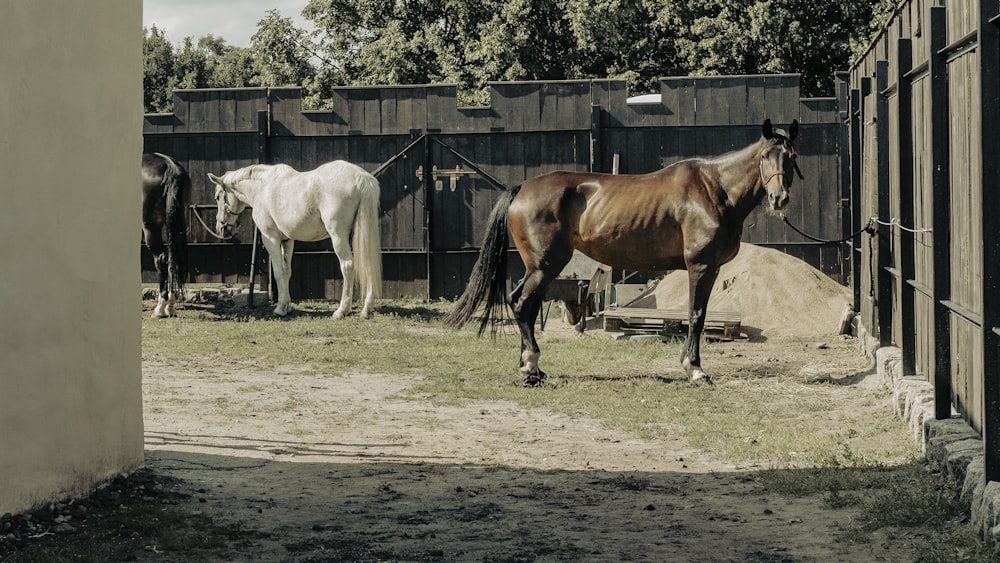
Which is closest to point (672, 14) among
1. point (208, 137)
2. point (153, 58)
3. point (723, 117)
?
point (723, 117)

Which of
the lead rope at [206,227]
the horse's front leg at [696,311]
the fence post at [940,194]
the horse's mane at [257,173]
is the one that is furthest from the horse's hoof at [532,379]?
the lead rope at [206,227]

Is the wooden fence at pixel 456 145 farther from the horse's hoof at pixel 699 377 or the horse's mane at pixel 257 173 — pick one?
the horse's hoof at pixel 699 377

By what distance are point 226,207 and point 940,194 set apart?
11909 mm

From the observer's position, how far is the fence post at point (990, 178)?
197 inches

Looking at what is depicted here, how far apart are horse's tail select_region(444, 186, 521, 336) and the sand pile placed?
147 inches

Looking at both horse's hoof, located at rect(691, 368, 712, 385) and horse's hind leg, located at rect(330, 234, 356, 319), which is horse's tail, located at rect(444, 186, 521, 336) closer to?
horse's hoof, located at rect(691, 368, 712, 385)

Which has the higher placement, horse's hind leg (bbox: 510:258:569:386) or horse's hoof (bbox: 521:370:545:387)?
horse's hind leg (bbox: 510:258:569:386)

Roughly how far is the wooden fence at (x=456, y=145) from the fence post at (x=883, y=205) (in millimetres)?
6467

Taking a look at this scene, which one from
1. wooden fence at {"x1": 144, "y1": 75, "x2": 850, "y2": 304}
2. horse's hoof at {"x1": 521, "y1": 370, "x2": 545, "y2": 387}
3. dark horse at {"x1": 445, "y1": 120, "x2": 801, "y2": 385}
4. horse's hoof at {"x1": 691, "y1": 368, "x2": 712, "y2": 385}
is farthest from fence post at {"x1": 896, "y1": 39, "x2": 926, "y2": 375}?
wooden fence at {"x1": 144, "y1": 75, "x2": 850, "y2": 304}

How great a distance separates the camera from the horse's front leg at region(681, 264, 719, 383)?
1006cm

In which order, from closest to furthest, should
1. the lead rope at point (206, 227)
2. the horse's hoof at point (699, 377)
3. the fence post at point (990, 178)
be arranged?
the fence post at point (990, 178), the horse's hoof at point (699, 377), the lead rope at point (206, 227)

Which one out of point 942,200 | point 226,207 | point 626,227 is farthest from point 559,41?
point 942,200

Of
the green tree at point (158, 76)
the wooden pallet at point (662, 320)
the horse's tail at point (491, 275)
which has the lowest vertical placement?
the wooden pallet at point (662, 320)

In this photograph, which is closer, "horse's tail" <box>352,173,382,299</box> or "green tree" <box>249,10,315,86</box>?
"horse's tail" <box>352,173,382,299</box>
